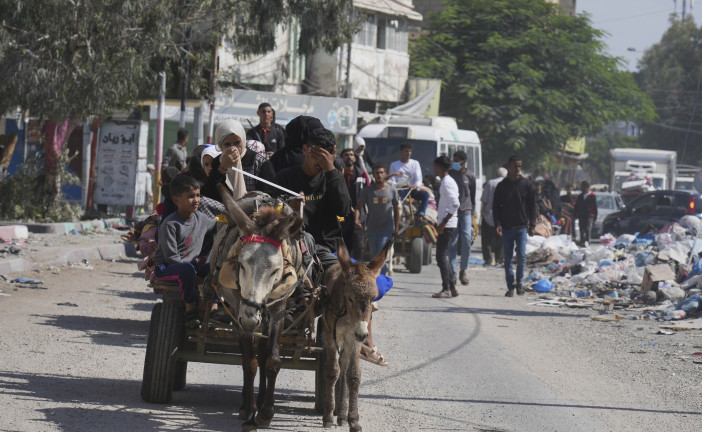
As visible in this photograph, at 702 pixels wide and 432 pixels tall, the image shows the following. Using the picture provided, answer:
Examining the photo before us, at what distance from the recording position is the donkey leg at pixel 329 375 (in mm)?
6254

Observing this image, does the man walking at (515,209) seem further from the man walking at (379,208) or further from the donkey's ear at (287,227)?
the donkey's ear at (287,227)

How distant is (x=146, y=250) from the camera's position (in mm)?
8625

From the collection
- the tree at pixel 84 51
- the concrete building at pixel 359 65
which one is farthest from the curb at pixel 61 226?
the concrete building at pixel 359 65

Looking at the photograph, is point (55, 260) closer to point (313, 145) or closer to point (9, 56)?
point (9, 56)

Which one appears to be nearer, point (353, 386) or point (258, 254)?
point (258, 254)

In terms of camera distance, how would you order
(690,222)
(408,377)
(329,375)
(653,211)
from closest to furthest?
(329,375) < (408,377) < (690,222) < (653,211)

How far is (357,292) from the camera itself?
19.6 feet

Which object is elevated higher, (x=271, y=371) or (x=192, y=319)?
(x=192, y=319)

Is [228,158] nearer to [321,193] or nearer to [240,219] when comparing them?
[321,193]

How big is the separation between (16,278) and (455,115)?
35.4 metres

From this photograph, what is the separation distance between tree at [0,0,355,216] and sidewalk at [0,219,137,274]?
136 centimetres

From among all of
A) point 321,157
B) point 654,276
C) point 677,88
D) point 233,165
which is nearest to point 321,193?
point 321,157

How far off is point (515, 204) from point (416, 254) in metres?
4.08

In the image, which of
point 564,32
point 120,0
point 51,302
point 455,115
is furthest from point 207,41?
point 564,32
